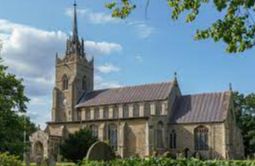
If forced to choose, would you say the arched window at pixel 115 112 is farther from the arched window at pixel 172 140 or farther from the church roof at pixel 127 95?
the arched window at pixel 172 140

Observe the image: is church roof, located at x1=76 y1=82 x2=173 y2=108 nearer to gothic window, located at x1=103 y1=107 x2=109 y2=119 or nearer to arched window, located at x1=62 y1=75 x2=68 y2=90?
gothic window, located at x1=103 y1=107 x2=109 y2=119

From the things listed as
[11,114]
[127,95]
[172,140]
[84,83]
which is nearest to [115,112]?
[127,95]

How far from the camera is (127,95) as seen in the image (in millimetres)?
63344

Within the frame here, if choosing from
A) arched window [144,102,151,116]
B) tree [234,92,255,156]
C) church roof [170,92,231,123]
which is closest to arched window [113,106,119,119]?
arched window [144,102,151,116]

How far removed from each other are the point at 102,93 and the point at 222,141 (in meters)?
22.5

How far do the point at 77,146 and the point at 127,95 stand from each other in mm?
17101

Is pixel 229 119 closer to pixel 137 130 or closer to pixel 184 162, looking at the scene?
pixel 137 130

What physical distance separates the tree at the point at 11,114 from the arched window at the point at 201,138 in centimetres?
3226

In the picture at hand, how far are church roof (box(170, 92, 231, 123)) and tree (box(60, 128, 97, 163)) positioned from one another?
1319 cm

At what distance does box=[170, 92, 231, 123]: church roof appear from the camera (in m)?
53.6

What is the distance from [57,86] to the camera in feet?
237

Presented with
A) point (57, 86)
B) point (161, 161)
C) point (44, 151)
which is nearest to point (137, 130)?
point (44, 151)

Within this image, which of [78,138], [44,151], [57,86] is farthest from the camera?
[57,86]

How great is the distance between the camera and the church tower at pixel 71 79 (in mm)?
68625
